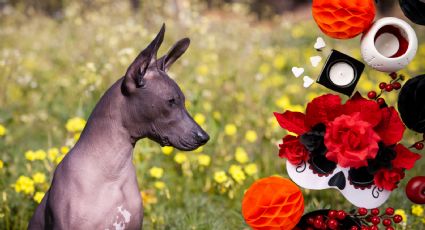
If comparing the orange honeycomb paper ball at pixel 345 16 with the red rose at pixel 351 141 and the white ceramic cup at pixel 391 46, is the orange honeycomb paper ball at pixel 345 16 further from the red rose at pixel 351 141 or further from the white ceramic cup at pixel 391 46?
the red rose at pixel 351 141

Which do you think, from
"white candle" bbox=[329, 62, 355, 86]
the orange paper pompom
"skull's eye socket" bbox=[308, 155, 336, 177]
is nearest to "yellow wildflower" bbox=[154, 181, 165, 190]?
the orange paper pompom

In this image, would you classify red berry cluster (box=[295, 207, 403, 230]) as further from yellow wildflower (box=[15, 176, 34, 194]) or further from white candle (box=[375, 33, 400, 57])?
yellow wildflower (box=[15, 176, 34, 194])

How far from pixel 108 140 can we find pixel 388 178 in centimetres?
79

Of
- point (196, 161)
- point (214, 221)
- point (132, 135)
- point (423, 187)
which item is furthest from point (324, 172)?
point (196, 161)

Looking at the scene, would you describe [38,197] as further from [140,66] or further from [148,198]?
[140,66]

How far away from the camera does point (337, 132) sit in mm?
1489

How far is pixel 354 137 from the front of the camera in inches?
57.6

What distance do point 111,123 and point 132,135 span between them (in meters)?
0.07

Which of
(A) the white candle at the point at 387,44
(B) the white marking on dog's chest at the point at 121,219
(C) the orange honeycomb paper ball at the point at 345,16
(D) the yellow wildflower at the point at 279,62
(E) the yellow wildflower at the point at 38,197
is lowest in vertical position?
(D) the yellow wildflower at the point at 279,62

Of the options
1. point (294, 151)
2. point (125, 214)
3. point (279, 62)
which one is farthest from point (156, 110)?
point (279, 62)

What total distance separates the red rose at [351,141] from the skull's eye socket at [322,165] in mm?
115

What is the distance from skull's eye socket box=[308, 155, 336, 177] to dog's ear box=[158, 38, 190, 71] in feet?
1.64

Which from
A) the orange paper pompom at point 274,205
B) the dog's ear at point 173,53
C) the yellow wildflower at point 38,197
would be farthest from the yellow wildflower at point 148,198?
the dog's ear at point 173,53

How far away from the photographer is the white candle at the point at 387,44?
5.19 ft
